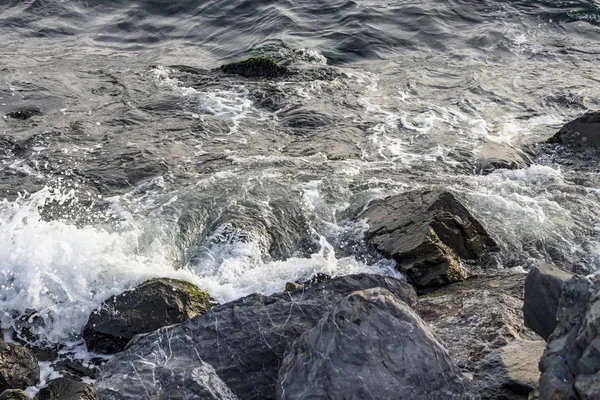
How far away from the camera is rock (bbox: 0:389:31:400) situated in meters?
5.73

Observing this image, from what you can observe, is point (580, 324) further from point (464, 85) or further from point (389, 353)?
point (464, 85)

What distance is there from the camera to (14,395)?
5.77m

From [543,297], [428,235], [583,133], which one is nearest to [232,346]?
[543,297]

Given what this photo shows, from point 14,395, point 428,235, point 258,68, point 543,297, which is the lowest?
point 258,68

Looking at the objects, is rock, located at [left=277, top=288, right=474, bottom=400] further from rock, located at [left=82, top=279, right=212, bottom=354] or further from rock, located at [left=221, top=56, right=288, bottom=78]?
rock, located at [left=221, top=56, right=288, bottom=78]

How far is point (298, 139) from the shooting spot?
11602mm

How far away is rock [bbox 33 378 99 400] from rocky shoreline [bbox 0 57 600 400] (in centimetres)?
1

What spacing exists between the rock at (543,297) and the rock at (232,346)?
3.80 ft

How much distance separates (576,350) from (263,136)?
7.92 metres

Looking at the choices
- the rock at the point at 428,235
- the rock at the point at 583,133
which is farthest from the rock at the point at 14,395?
the rock at the point at 583,133

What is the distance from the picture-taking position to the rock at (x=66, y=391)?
5.91 m

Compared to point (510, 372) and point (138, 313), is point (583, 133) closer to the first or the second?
point (510, 372)

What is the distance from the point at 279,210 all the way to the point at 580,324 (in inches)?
210

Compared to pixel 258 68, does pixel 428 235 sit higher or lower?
higher
